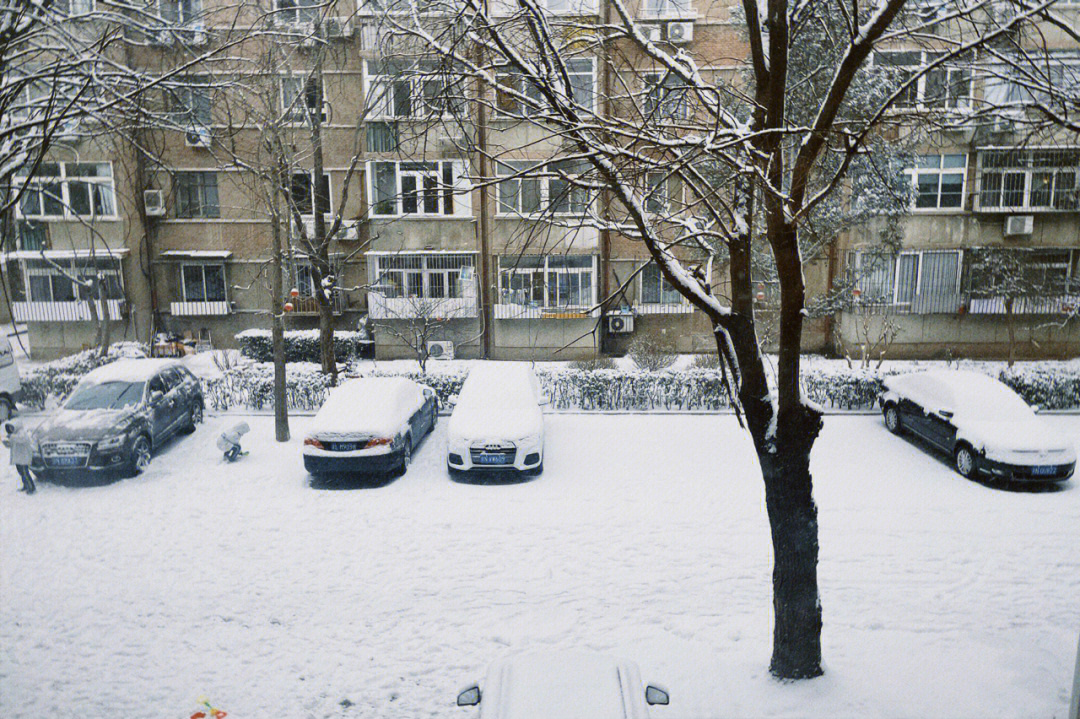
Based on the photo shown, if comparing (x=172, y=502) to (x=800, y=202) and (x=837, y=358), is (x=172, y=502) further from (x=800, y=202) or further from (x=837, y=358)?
(x=837, y=358)

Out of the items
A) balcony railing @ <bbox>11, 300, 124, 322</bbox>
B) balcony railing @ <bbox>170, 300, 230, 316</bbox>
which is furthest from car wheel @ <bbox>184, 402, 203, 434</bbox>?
balcony railing @ <bbox>11, 300, 124, 322</bbox>

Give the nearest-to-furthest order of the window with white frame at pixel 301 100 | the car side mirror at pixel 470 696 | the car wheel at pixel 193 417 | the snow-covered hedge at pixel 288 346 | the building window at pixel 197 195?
the car side mirror at pixel 470 696
the car wheel at pixel 193 417
the window with white frame at pixel 301 100
the snow-covered hedge at pixel 288 346
the building window at pixel 197 195

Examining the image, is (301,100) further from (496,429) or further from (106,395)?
(496,429)

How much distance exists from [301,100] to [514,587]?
50.7 feet

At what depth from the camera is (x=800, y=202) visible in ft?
20.7

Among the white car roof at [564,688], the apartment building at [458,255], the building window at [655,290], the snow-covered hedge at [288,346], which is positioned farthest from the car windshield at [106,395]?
the building window at [655,290]

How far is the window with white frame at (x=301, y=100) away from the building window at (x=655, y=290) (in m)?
10.5

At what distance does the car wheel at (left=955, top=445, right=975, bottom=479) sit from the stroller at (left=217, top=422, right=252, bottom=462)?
484 inches

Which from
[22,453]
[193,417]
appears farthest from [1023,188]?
[22,453]

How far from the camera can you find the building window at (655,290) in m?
23.1

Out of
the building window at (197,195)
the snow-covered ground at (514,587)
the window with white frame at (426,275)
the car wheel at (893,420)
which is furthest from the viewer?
the building window at (197,195)

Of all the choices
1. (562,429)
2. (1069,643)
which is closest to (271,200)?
(562,429)

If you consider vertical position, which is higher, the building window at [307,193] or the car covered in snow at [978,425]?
the building window at [307,193]

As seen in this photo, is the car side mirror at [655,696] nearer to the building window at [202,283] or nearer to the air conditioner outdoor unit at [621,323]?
the air conditioner outdoor unit at [621,323]
